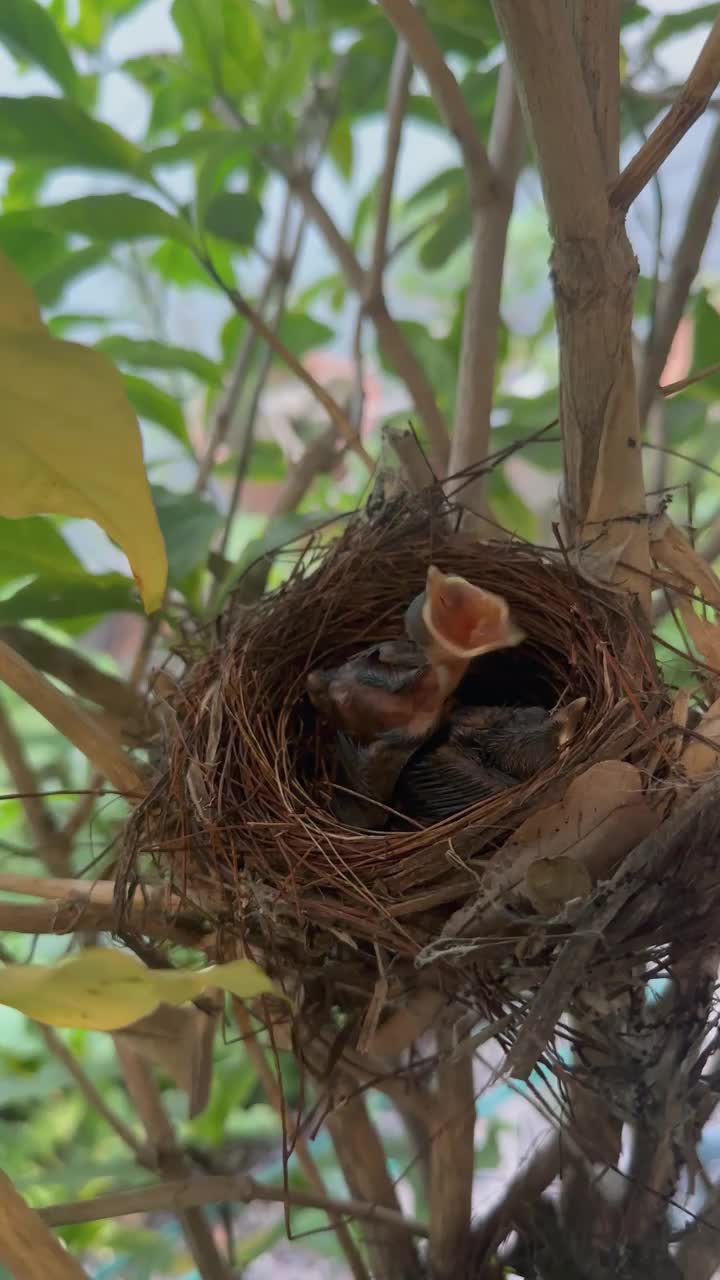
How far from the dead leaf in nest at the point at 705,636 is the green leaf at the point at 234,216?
1.32 feet

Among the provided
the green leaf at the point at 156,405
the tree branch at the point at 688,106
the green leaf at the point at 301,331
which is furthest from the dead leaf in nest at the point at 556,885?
the green leaf at the point at 301,331

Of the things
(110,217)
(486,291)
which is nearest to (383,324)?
(486,291)

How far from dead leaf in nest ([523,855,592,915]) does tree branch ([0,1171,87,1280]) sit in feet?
0.71

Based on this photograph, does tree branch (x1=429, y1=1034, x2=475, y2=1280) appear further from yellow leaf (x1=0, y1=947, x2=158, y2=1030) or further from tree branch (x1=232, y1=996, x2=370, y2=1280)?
yellow leaf (x1=0, y1=947, x2=158, y2=1030)

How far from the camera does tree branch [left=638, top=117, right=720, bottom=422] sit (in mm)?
613

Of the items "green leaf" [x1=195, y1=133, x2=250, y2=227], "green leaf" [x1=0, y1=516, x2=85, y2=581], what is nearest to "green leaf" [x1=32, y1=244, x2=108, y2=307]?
"green leaf" [x1=195, y1=133, x2=250, y2=227]

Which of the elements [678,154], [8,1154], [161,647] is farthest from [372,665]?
[678,154]

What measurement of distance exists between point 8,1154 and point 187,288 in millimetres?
832

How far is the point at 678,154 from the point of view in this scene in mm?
1010

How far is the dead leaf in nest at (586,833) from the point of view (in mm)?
386

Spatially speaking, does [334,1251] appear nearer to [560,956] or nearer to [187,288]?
[560,956]

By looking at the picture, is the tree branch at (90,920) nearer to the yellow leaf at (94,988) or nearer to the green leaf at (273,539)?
the yellow leaf at (94,988)

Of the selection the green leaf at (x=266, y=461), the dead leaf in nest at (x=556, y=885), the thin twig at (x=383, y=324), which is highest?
the green leaf at (x=266, y=461)

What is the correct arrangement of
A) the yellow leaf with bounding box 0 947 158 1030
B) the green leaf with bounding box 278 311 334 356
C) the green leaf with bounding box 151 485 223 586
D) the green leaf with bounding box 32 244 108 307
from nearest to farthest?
the yellow leaf with bounding box 0 947 158 1030, the green leaf with bounding box 151 485 223 586, the green leaf with bounding box 32 244 108 307, the green leaf with bounding box 278 311 334 356
